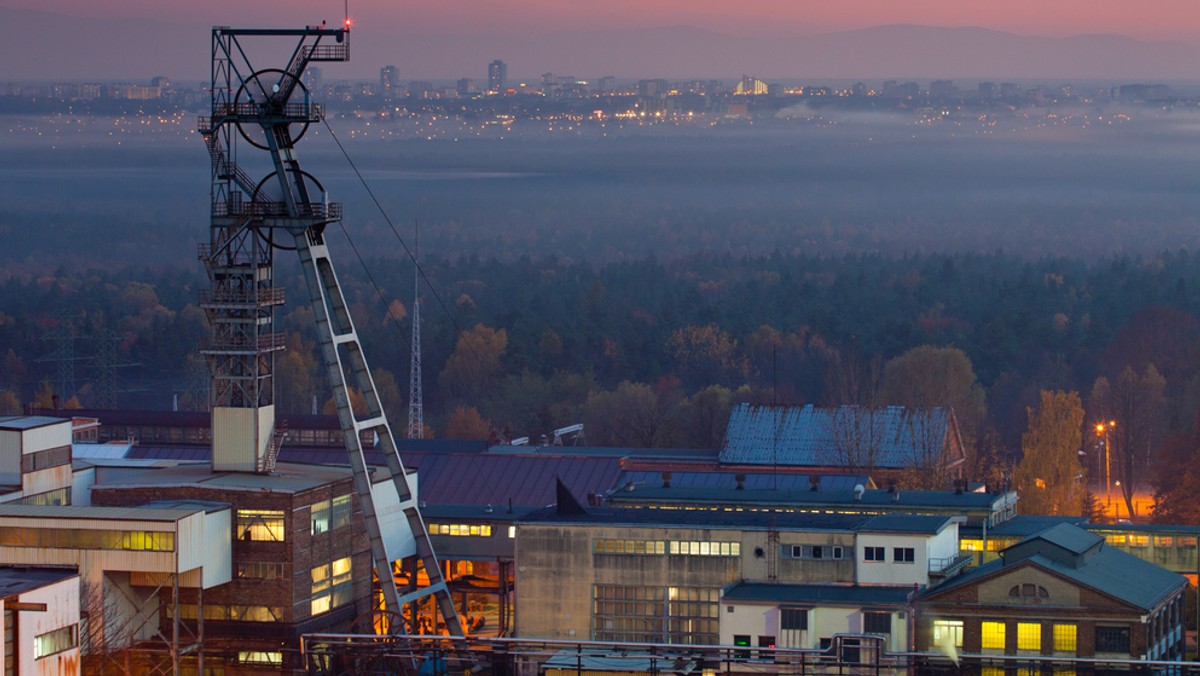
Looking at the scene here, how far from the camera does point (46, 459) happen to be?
54688 millimetres

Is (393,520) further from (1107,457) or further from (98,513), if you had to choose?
(1107,457)

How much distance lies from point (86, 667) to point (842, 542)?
18219 millimetres

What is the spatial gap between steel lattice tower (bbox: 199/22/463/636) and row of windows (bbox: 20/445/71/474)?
4.81m

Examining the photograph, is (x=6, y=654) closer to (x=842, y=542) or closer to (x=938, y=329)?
(x=842, y=542)

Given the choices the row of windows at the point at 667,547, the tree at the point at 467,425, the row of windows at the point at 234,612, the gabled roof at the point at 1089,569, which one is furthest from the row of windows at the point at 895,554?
the tree at the point at 467,425

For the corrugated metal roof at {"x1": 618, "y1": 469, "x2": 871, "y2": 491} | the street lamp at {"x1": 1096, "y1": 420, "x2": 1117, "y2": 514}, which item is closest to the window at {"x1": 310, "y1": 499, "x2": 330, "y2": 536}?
the corrugated metal roof at {"x1": 618, "y1": 469, "x2": 871, "y2": 491}

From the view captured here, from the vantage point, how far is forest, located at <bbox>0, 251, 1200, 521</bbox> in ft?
342

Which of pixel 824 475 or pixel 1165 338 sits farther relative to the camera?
pixel 1165 338

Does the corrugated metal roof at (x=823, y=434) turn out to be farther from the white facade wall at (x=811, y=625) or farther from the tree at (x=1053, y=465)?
the white facade wall at (x=811, y=625)

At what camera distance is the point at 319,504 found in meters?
51.8

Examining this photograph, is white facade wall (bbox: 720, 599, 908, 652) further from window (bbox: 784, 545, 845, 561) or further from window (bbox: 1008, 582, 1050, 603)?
window (bbox: 1008, 582, 1050, 603)

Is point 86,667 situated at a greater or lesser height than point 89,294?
lesser

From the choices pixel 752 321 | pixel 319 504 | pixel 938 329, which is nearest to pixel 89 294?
pixel 752 321

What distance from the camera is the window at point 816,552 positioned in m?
50.7
